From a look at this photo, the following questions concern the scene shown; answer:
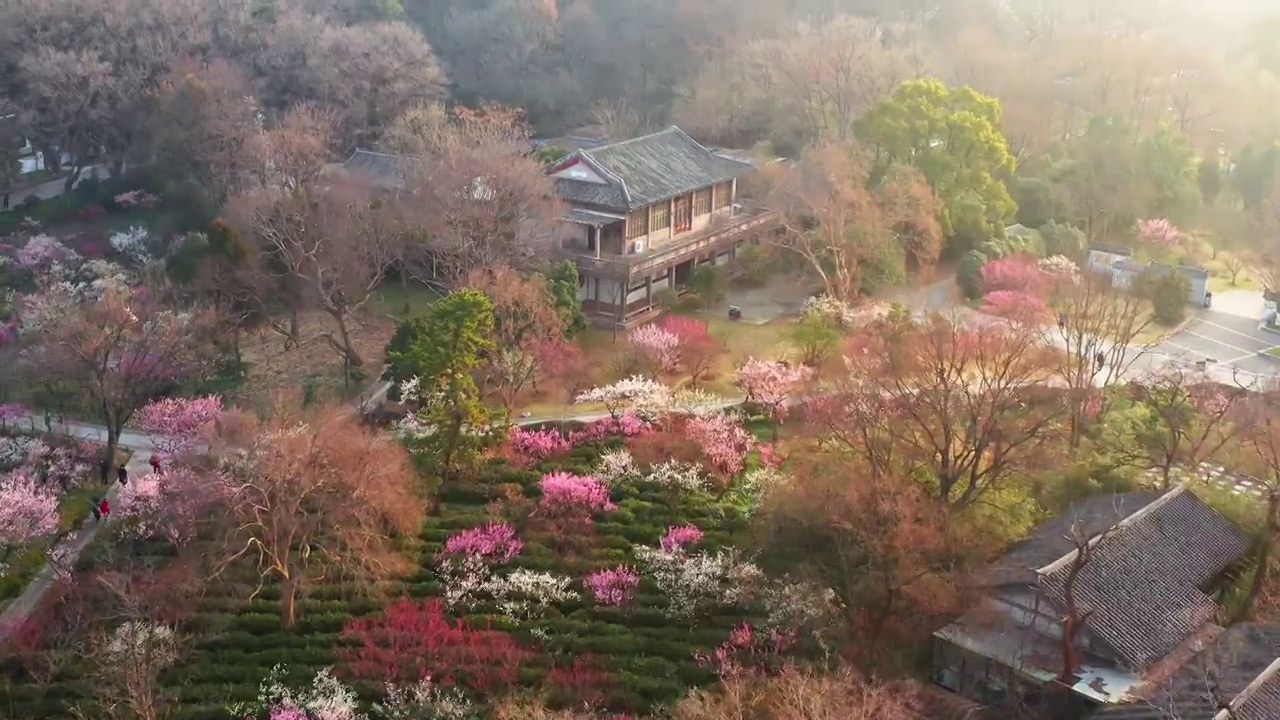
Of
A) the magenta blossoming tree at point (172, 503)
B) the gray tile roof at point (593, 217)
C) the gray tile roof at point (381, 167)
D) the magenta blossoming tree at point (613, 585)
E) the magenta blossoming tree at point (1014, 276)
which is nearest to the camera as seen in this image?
the magenta blossoming tree at point (613, 585)

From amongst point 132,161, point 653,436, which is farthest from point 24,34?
point 653,436

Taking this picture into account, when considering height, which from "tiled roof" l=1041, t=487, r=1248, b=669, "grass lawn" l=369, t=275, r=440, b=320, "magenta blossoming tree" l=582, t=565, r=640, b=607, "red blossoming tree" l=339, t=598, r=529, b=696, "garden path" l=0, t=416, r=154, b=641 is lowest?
"garden path" l=0, t=416, r=154, b=641

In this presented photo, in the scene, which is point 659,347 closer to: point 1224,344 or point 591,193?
point 591,193

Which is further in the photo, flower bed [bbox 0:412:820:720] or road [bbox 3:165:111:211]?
road [bbox 3:165:111:211]

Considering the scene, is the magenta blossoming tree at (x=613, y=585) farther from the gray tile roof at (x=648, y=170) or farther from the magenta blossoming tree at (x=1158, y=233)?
the magenta blossoming tree at (x=1158, y=233)

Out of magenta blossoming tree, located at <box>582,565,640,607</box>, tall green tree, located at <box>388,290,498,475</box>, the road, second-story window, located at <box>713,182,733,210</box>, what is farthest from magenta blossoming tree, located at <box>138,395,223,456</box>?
the road

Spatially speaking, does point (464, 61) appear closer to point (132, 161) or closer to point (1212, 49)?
point (132, 161)

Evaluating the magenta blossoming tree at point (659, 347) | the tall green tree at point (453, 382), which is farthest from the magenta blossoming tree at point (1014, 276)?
the tall green tree at point (453, 382)

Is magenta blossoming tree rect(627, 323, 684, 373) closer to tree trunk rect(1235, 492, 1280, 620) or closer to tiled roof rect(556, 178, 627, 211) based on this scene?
tiled roof rect(556, 178, 627, 211)
